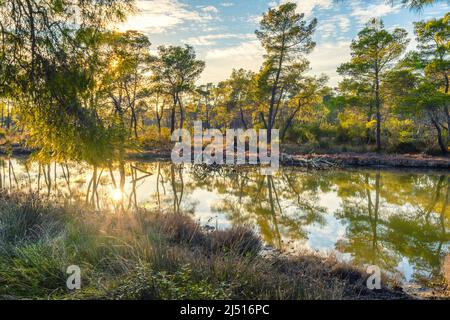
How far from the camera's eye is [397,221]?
978cm

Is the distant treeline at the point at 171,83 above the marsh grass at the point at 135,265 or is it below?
above

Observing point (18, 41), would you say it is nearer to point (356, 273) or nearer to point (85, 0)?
point (85, 0)

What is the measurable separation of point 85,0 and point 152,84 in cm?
2889

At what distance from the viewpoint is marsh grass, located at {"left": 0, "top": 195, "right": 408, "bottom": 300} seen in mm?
3615

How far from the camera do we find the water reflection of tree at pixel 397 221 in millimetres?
6855

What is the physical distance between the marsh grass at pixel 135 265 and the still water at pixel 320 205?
1498mm

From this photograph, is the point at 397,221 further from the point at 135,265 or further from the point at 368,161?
the point at 368,161

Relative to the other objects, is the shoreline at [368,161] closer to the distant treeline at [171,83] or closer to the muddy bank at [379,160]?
the muddy bank at [379,160]

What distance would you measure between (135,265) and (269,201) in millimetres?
8840

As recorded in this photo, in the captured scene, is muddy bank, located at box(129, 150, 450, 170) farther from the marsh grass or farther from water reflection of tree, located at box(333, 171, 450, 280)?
the marsh grass

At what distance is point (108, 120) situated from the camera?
7531mm

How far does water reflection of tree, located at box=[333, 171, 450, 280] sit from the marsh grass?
1771 millimetres

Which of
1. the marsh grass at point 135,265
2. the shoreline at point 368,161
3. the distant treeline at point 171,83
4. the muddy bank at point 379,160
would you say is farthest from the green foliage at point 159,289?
the muddy bank at point 379,160
